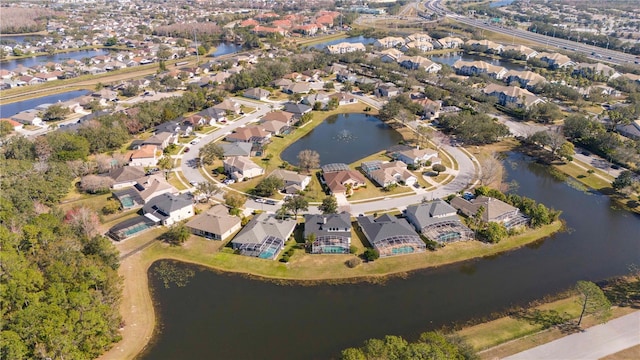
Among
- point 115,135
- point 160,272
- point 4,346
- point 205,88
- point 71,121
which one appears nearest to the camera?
point 4,346

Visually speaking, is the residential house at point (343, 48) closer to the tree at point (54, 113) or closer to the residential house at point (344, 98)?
the residential house at point (344, 98)

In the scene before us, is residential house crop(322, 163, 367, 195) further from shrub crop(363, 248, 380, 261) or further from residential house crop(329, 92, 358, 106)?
residential house crop(329, 92, 358, 106)

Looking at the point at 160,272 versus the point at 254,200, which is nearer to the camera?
the point at 160,272

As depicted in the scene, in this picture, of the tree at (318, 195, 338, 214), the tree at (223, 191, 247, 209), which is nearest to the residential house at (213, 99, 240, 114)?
the tree at (223, 191, 247, 209)

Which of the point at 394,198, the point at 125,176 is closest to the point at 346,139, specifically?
the point at 394,198

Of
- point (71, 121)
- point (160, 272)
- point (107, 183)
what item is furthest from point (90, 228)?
point (71, 121)

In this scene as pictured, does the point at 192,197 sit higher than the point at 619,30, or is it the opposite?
the point at 619,30

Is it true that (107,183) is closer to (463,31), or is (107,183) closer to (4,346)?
(4,346)
